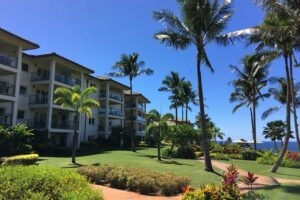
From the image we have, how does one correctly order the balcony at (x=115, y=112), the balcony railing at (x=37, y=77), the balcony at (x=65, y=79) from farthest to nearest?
the balcony at (x=115, y=112) → the balcony at (x=65, y=79) → the balcony railing at (x=37, y=77)

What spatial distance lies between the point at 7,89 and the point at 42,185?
23.3 meters

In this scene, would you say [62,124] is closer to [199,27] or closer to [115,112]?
[115,112]

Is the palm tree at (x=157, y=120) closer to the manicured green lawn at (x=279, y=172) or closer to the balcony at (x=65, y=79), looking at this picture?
the manicured green lawn at (x=279, y=172)

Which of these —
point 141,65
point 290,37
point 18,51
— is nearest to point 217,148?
point 141,65

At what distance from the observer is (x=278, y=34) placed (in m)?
19.0

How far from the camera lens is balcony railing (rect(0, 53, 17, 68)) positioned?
88.3ft

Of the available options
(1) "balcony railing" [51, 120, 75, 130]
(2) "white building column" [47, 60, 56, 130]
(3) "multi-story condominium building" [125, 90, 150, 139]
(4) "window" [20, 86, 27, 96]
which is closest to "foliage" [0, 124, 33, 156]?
(2) "white building column" [47, 60, 56, 130]

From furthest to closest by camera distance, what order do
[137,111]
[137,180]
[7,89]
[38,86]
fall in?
[137,111] < [38,86] < [7,89] < [137,180]

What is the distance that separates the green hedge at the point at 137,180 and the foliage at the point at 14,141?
1050cm

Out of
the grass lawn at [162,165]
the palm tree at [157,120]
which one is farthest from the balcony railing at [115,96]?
the grass lawn at [162,165]

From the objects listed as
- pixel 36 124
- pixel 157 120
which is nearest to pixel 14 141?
pixel 36 124

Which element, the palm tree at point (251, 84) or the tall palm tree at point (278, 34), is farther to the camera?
the palm tree at point (251, 84)

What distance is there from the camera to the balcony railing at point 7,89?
2700cm

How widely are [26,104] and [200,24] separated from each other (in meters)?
21.1
